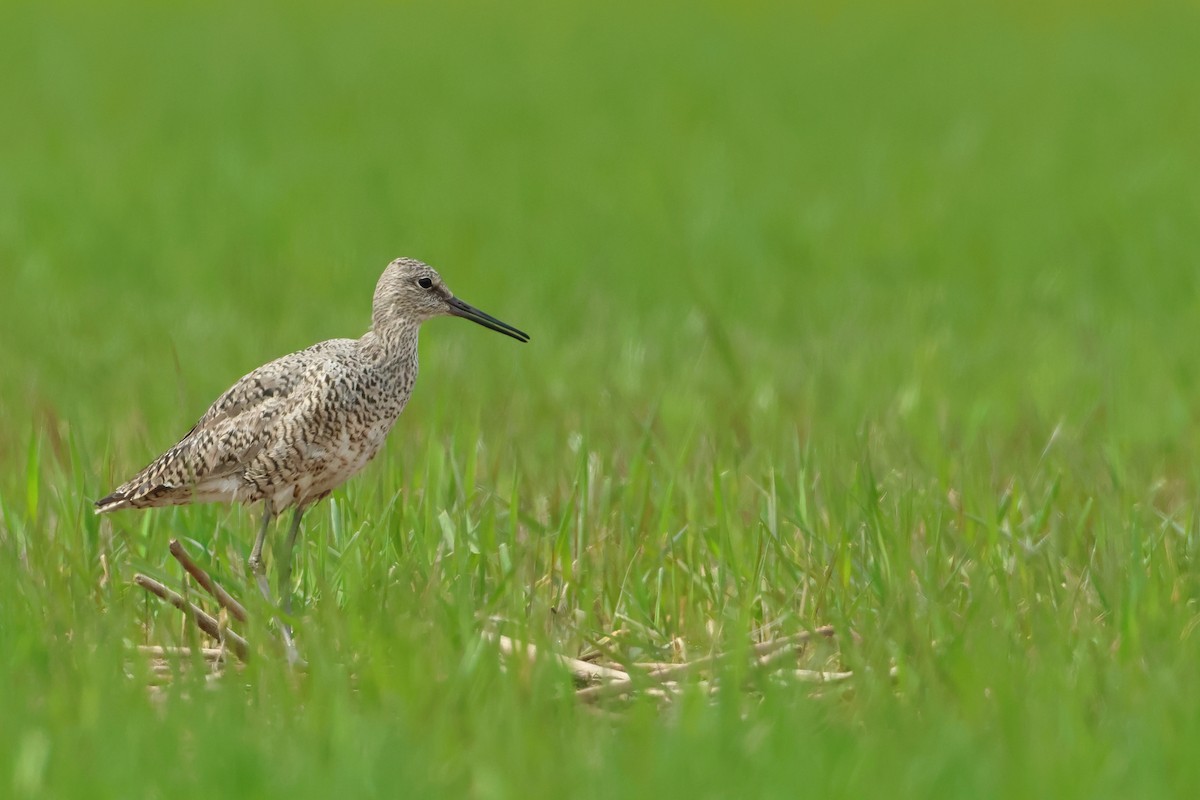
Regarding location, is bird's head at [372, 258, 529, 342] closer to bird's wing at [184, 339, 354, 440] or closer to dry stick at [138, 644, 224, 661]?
bird's wing at [184, 339, 354, 440]

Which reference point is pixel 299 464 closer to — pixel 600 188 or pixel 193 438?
pixel 193 438

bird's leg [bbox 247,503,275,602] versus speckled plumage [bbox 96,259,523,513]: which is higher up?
speckled plumage [bbox 96,259,523,513]

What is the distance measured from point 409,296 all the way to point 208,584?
1394 millimetres

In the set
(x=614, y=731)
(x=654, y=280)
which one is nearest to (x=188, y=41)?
(x=654, y=280)

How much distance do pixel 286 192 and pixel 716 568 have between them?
8191 mm

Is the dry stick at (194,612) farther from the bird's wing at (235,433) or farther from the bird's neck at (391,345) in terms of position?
the bird's neck at (391,345)

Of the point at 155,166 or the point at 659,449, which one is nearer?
the point at 659,449

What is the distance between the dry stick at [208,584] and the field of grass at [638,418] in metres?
0.19

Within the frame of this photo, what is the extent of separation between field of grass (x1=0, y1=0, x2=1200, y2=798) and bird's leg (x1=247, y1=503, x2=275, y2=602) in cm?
12

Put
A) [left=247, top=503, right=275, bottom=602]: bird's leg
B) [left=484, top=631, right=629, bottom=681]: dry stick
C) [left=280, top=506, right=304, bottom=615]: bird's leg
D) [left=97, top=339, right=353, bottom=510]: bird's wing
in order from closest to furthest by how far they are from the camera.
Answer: [left=484, top=631, right=629, bottom=681]: dry stick → [left=280, top=506, right=304, bottom=615]: bird's leg → [left=247, top=503, right=275, bottom=602]: bird's leg → [left=97, top=339, right=353, bottom=510]: bird's wing

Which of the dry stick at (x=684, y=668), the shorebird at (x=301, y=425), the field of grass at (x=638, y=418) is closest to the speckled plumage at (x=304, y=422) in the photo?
the shorebird at (x=301, y=425)

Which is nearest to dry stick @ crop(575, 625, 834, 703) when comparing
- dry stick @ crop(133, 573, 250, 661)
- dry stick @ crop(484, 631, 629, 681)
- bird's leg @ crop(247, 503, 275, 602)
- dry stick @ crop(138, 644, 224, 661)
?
dry stick @ crop(484, 631, 629, 681)

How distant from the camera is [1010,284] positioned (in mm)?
11242

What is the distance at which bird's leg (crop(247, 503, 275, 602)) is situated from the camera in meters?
5.37
